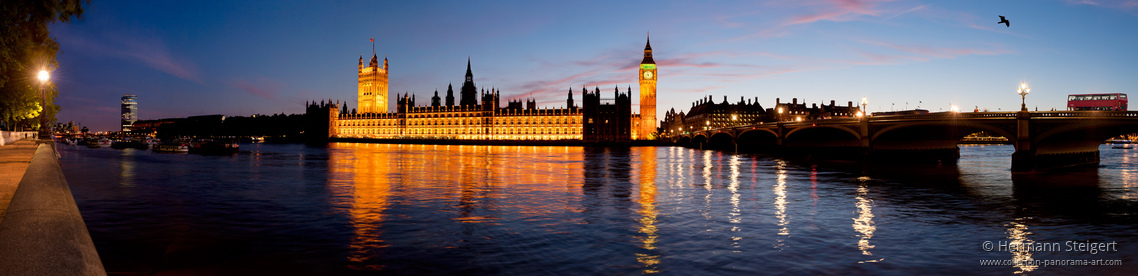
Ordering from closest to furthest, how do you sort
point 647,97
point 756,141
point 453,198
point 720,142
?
point 453,198 → point 756,141 → point 720,142 → point 647,97

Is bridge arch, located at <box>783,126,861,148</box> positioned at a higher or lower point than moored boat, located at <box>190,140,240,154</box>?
higher

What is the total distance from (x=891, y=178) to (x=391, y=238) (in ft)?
118

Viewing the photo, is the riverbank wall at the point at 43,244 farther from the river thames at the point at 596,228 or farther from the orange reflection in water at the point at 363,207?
the orange reflection in water at the point at 363,207

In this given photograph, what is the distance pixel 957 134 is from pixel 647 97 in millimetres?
123713

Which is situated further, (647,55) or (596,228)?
(647,55)

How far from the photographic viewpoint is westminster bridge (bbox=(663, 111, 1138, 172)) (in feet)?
146

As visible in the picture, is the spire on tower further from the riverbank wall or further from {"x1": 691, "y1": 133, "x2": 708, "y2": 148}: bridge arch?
the riverbank wall

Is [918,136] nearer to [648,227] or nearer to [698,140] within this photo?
[648,227]

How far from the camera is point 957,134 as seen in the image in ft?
216

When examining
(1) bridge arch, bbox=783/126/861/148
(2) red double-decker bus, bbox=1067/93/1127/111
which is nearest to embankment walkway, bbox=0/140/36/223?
(1) bridge arch, bbox=783/126/861/148

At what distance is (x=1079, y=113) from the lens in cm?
4353

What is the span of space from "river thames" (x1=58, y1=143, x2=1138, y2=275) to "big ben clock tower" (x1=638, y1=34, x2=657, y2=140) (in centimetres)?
15306

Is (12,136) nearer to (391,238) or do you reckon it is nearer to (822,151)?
(391,238)

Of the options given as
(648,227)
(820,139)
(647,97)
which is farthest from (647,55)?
(648,227)
